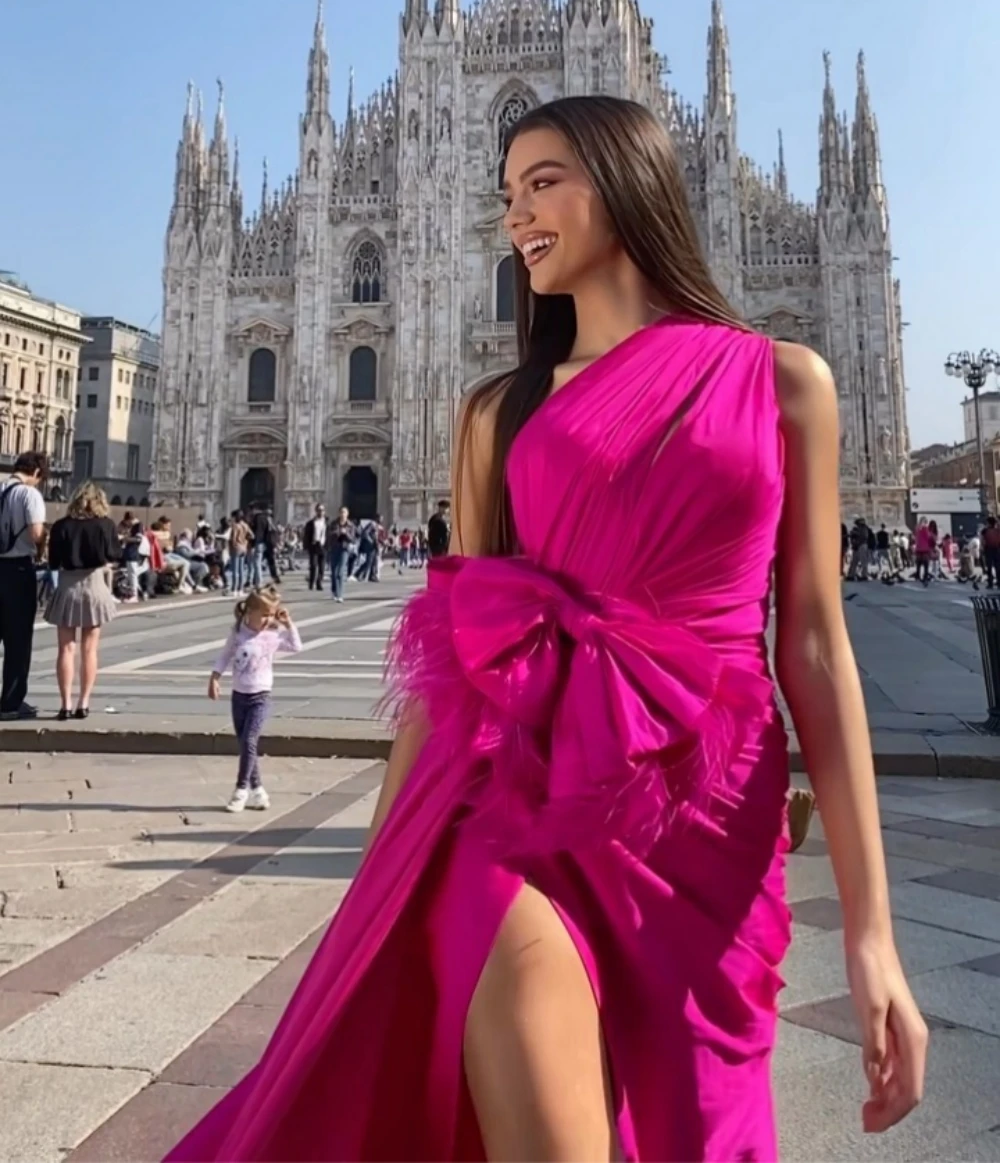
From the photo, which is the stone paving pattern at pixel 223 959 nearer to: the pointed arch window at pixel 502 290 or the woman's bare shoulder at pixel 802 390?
the woman's bare shoulder at pixel 802 390

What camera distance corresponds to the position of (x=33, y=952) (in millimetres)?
2674

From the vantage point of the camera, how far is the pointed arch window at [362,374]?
33.0m

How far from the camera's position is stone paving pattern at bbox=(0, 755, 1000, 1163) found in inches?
71.8

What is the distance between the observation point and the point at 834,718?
1.04 meters

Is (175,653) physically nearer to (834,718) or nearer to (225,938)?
(225,938)

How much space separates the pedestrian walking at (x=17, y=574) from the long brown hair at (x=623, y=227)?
5569 mm

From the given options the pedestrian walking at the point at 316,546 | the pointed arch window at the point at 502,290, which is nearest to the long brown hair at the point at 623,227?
the pedestrian walking at the point at 316,546

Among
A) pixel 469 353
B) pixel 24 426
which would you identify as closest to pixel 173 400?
pixel 469 353

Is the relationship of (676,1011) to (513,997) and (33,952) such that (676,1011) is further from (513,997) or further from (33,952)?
(33,952)

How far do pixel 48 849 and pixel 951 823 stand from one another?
143 inches

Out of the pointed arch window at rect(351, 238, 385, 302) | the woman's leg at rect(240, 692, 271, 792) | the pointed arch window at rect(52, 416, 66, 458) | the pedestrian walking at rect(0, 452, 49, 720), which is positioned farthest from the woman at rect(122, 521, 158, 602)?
the pointed arch window at rect(52, 416, 66, 458)

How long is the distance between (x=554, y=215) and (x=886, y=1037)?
3.13 ft

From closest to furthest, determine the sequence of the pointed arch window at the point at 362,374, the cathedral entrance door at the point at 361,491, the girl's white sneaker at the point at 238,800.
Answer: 1. the girl's white sneaker at the point at 238,800
2. the cathedral entrance door at the point at 361,491
3. the pointed arch window at the point at 362,374

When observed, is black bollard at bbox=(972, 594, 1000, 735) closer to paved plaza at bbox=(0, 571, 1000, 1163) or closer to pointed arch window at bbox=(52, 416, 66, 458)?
paved plaza at bbox=(0, 571, 1000, 1163)
